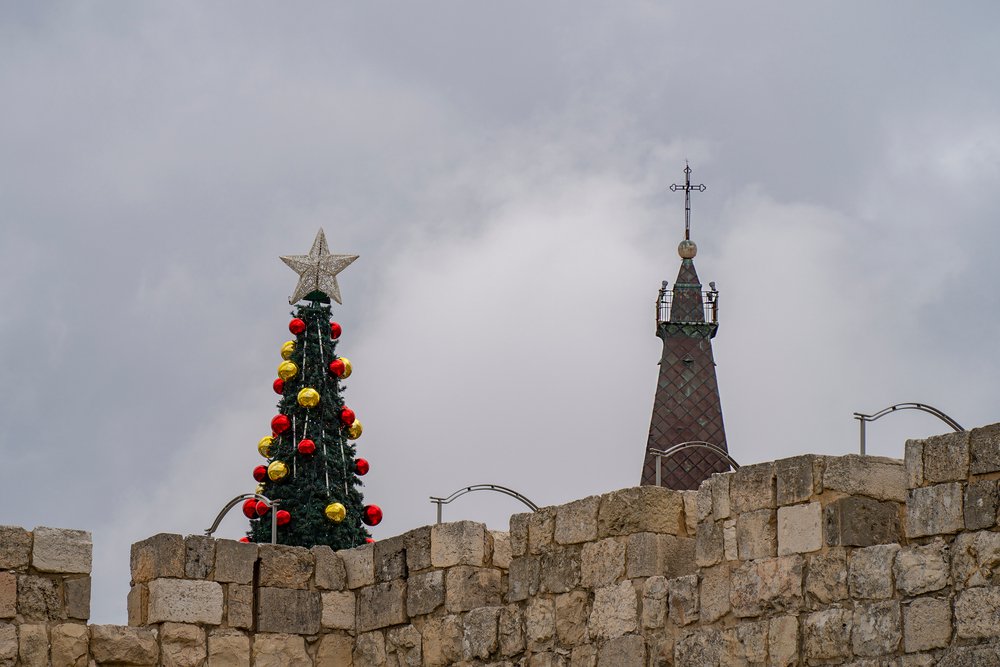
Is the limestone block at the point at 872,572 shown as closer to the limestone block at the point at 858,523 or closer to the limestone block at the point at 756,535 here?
the limestone block at the point at 858,523

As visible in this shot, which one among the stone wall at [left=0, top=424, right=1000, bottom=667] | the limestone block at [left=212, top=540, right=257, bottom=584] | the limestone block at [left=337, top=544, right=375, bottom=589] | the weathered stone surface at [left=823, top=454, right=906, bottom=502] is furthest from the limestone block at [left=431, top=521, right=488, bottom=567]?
the weathered stone surface at [left=823, top=454, right=906, bottom=502]

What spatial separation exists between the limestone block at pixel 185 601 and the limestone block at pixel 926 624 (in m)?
4.80

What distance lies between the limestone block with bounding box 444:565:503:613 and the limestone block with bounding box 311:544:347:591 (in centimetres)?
109

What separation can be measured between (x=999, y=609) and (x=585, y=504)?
3012 mm

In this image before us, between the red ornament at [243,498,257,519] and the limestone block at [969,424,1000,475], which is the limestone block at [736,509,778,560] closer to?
the limestone block at [969,424,1000,475]

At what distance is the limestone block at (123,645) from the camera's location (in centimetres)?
1267

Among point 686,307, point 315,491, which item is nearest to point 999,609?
point 315,491

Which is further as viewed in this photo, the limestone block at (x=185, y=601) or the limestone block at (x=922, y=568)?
the limestone block at (x=185, y=601)

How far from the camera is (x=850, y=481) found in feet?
34.5

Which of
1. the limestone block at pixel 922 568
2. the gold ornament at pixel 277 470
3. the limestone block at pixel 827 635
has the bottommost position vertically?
the limestone block at pixel 827 635

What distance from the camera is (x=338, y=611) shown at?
13.6 m

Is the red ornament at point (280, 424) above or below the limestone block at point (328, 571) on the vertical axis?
above

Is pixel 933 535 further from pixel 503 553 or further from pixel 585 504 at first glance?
pixel 503 553

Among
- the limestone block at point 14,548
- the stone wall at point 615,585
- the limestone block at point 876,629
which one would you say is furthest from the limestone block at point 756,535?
the limestone block at point 14,548
